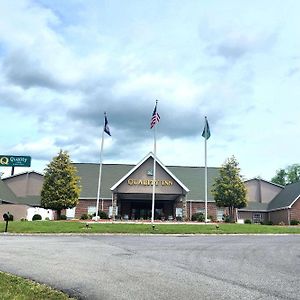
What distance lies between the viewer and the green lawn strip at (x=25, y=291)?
23.4ft

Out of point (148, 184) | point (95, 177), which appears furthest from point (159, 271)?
point (95, 177)

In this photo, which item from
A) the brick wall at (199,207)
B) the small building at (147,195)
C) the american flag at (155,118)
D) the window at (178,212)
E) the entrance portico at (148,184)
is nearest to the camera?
the american flag at (155,118)

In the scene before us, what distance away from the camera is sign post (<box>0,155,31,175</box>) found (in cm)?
5619

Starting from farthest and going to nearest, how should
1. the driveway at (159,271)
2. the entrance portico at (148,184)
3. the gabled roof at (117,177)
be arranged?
the gabled roof at (117,177)
the entrance portico at (148,184)
the driveway at (159,271)

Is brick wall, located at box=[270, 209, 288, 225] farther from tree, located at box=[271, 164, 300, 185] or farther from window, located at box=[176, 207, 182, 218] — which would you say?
tree, located at box=[271, 164, 300, 185]

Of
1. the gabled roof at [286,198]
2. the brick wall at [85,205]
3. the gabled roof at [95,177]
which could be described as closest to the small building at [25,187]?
Result: the brick wall at [85,205]

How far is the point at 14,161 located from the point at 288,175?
70.7 meters

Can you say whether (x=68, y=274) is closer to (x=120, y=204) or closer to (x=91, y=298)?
(x=91, y=298)

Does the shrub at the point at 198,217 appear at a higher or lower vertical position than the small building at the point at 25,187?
lower

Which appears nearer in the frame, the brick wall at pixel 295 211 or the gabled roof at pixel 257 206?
the brick wall at pixel 295 211

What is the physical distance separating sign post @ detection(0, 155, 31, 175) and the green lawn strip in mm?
49345

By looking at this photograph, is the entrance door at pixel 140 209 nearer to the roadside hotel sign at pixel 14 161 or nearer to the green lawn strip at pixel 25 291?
the roadside hotel sign at pixel 14 161

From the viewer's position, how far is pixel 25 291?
24.8ft

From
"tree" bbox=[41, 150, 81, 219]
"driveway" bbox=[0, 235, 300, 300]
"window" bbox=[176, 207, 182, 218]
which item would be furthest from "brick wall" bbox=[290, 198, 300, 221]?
"driveway" bbox=[0, 235, 300, 300]
